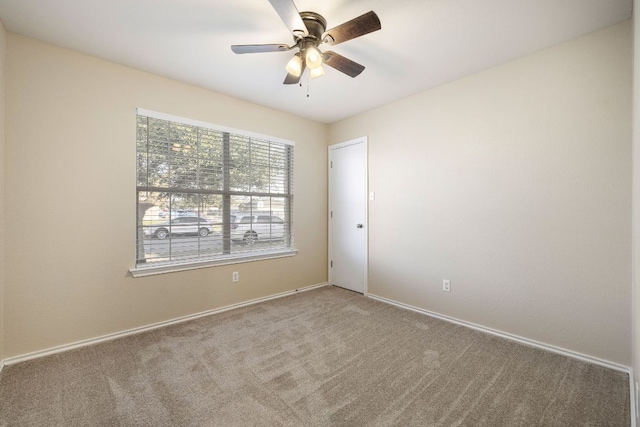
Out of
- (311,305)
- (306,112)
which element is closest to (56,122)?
(306,112)

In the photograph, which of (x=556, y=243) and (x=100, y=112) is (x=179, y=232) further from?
(x=556, y=243)

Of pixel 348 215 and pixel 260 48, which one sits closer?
pixel 260 48

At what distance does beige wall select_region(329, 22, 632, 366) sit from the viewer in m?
2.00

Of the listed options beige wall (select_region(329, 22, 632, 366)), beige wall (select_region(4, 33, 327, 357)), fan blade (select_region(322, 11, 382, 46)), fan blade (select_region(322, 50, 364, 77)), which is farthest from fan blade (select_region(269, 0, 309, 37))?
beige wall (select_region(329, 22, 632, 366))

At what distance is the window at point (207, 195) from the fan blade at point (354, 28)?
1.85 metres

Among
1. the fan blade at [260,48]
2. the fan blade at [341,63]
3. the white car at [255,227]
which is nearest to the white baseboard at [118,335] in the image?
the white car at [255,227]

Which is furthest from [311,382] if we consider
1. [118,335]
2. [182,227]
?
[182,227]

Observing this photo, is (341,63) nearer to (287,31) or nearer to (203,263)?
(287,31)

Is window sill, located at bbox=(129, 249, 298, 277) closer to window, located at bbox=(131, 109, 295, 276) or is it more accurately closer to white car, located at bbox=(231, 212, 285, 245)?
window, located at bbox=(131, 109, 295, 276)

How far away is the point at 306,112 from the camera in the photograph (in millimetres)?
3729

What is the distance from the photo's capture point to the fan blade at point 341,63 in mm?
1971

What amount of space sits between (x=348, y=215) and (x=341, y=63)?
224 cm

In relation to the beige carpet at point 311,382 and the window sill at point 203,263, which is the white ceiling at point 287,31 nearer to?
the window sill at point 203,263

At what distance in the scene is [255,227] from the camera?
355 cm
